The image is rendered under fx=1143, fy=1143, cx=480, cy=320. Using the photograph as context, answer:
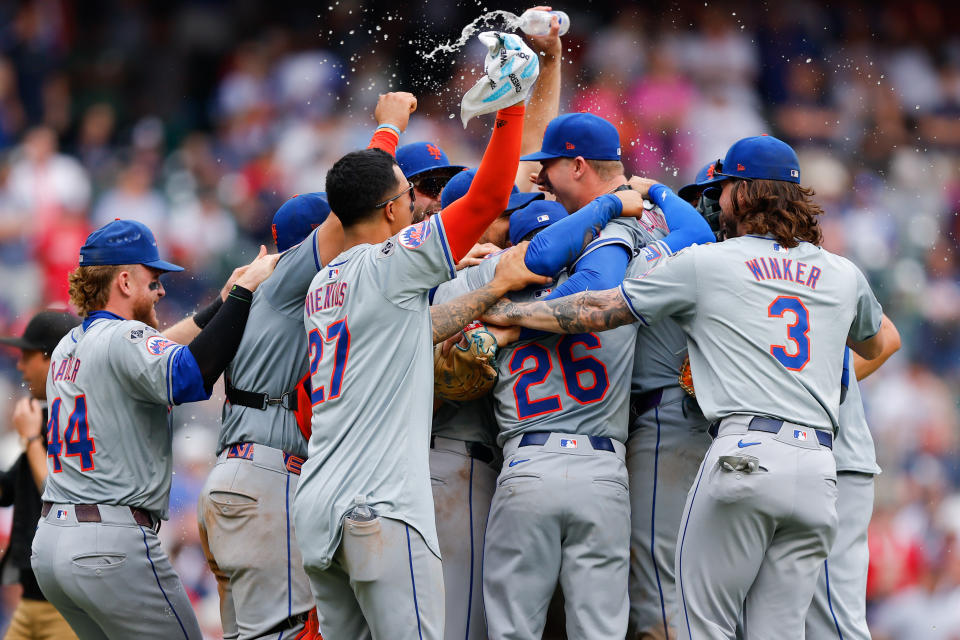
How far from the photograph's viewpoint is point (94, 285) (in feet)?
16.2

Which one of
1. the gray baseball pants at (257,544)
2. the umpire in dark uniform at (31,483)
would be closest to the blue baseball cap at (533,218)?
the gray baseball pants at (257,544)


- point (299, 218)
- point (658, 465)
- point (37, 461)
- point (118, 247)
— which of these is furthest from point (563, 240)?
point (37, 461)

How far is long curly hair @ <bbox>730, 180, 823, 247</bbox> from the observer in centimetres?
438

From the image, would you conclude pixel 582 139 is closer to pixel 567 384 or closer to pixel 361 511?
pixel 567 384

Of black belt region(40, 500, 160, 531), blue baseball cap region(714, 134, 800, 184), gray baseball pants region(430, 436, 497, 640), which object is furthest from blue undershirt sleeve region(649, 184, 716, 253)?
black belt region(40, 500, 160, 531)

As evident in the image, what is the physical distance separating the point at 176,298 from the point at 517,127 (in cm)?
670

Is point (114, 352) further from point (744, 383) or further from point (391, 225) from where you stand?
point (744, 383)

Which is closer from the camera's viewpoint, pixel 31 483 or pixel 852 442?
pixel 852 442

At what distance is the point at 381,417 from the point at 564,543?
1.16m

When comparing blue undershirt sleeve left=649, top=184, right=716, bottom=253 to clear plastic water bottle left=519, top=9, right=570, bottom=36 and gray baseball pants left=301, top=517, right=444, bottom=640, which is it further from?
gray baseball pants left=301, top=517, right=444, bottom=640

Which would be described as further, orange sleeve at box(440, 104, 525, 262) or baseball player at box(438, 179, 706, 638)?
baseball player at box(438, 179, 706, 638)

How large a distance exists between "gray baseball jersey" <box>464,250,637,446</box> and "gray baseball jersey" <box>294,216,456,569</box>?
0.83 meters

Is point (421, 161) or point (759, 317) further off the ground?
point (421, 161)

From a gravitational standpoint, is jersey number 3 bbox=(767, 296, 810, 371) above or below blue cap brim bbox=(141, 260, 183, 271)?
below
